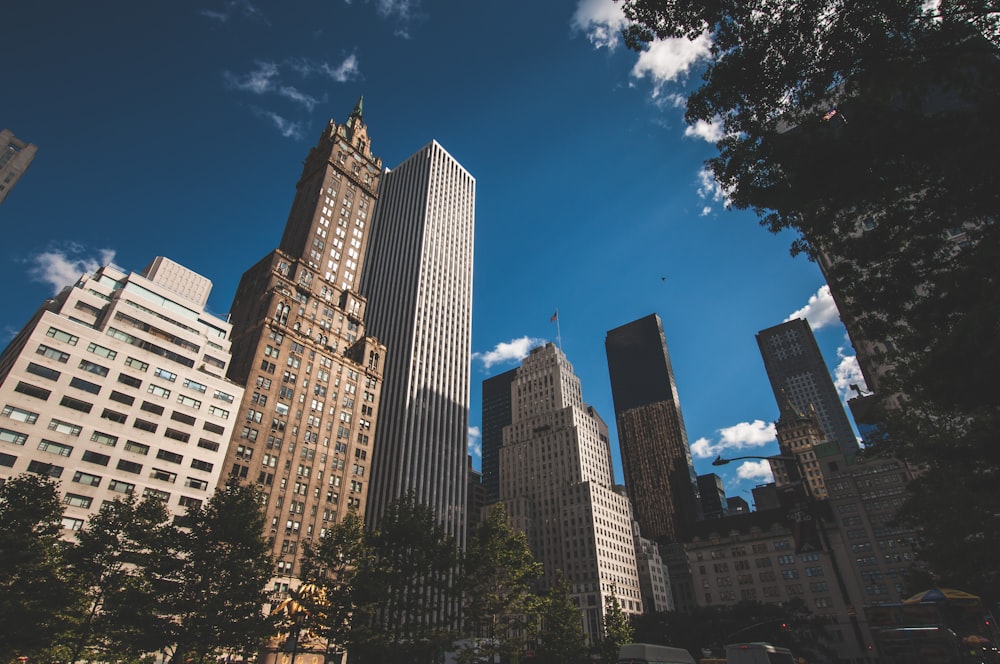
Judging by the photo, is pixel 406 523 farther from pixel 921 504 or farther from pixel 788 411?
pixel 788 411

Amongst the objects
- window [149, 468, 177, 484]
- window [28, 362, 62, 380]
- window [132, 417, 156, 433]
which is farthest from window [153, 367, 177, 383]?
window [149, 468, 177, 484]

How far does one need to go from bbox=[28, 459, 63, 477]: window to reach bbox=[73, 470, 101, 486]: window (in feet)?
4.91

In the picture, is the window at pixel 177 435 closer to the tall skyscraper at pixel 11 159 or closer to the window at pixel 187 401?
the window at pixel 187 401

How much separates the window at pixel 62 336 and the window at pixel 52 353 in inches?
51.8

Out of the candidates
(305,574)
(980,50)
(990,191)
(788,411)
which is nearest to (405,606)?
(305,574)

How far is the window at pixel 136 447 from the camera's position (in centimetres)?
5647

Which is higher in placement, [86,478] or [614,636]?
[86,478]

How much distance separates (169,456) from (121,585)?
33943mm

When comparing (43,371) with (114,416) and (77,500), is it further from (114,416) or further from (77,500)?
(77,500)

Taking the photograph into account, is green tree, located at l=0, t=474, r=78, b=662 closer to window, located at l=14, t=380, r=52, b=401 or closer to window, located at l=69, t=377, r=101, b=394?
window, located at l=14, t=380, r=52, b=401

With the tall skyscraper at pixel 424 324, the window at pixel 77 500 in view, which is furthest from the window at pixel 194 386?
the tall skyscraper at pixel 424 324

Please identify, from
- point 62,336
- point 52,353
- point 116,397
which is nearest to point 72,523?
point 116,397

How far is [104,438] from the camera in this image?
55.1 meters

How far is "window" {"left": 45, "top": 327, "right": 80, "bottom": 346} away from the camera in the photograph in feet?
181
